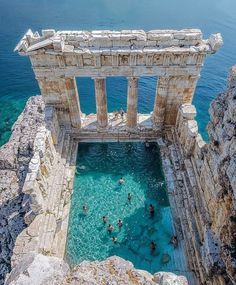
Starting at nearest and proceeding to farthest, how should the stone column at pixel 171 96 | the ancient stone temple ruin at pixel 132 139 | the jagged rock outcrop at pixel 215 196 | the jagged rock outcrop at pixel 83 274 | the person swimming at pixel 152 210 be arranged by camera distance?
the jagged rock outcrop at pixel 83 274 → the jagged rock outcrop at pixel 215 196 → the ancient stone temple ruin at pixel 132 139 → the person swimming at pixel 152 210 → the stone column at pixel 171 96

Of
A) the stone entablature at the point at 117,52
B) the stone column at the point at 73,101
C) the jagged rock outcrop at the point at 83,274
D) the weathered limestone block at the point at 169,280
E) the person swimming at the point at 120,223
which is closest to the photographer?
the jagged rock outcrop at the point at 83,274

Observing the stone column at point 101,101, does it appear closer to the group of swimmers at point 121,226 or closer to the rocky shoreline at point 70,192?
the rocky shoreline at point 70,192

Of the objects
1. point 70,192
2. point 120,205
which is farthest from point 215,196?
point 70,192

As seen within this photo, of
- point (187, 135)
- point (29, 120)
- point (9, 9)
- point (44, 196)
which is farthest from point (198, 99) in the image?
point (9, 9)

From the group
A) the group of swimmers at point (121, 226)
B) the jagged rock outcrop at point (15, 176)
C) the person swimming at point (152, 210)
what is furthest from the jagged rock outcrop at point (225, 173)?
the jagged rock outcrop at point (15, 176)

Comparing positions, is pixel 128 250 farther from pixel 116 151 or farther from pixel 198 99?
pixel 198 99

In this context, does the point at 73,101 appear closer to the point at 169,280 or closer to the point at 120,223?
the point at 120,223

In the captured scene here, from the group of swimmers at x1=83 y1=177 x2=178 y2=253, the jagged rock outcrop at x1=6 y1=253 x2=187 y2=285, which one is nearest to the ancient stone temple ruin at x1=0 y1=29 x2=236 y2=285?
the group of swimmers at x1=83 y1=177 x2=178 y2=253
